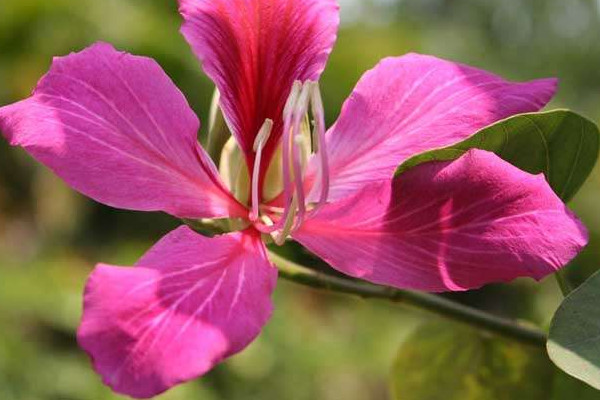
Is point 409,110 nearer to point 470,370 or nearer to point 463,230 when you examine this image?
point 463,230

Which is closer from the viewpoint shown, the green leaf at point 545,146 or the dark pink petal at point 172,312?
the dark pink petal at point 172,312

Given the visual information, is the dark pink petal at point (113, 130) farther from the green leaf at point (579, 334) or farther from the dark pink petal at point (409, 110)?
the green leaf at point (579, 334)

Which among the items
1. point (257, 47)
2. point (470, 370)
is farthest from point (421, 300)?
point (257, 47)

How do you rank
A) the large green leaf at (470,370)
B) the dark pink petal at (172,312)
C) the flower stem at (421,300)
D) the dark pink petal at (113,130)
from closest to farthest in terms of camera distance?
the dark pink petal at (172,312), the dark pink petal at (113,130), the flower stem at (421,300), the large green leaf at (470,370)

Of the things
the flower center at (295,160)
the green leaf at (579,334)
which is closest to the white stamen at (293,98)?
the flower center at (295,160)

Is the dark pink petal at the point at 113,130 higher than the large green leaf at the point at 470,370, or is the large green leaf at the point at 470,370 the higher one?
the dark pink petal at the point at 113,130

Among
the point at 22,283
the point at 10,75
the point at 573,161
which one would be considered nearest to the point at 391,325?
the point at 22,283

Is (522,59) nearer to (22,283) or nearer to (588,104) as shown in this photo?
(588,104)

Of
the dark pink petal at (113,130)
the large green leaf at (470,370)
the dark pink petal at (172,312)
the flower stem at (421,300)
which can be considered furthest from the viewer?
the large green leaf at (470,370)
